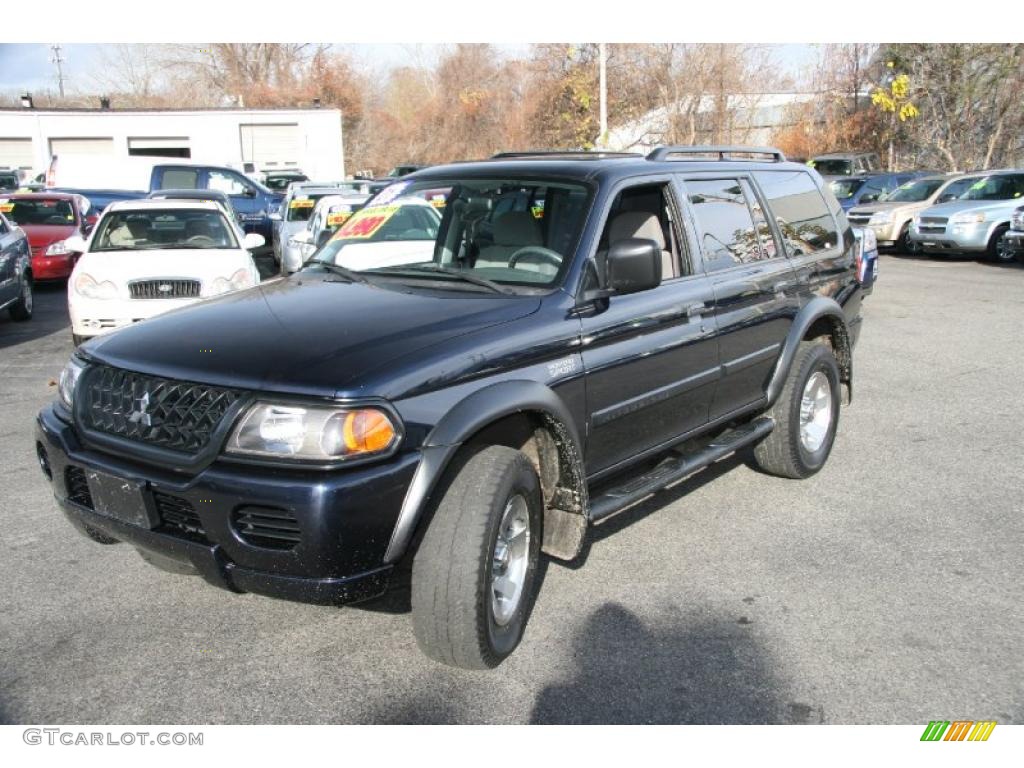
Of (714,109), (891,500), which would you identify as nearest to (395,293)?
(891,500)

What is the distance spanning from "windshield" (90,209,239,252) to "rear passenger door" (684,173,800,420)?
6619 mm

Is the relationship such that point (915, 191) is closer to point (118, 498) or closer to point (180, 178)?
point (180, 178)

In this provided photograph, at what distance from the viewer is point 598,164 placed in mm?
4391

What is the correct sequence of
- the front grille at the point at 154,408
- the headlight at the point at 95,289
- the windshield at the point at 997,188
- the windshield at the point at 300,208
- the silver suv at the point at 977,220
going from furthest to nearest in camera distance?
the windshield at the point at 997,188 → the silver suv at the point at 977,220 → the windshield at the point at 300,208 → the headlight at the point at 95,289 → the front grille at the point at 154,408

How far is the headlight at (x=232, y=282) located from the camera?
909cm

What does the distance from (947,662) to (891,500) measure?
185cm

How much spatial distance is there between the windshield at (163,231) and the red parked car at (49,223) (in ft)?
16.3

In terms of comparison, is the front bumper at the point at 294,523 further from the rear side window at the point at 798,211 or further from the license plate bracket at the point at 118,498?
the rear side window at the point at 798,211

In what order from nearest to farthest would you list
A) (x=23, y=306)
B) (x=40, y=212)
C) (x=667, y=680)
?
(x=667, y=680), (x=23, y=306), (x=40, y=212)

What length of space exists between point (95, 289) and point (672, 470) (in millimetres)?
6566

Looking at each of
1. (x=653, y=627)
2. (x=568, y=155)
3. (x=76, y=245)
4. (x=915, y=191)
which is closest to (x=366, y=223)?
(x=568, y=155)

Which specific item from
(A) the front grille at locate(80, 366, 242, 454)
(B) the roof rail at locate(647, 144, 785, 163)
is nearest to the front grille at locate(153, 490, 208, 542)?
(A) the front grille at locate(80, 366, 242, 454)

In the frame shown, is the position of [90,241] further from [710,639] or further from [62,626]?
[710,639]

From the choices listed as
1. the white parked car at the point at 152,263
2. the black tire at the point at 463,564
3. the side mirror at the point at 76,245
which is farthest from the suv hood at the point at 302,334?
the side mirror at the point at 76,245
